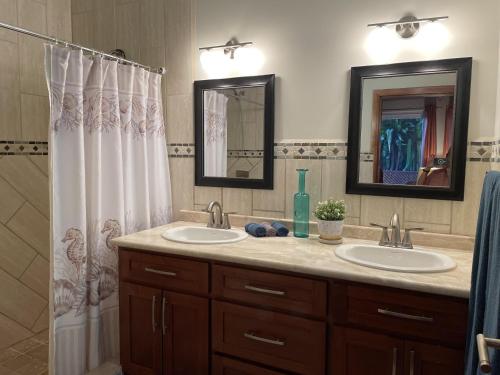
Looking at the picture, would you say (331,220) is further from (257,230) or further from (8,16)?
(8,16)

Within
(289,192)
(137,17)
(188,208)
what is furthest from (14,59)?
(289,192)

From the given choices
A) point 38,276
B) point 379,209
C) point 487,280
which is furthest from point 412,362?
point 38,276

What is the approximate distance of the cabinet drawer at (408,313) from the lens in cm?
132

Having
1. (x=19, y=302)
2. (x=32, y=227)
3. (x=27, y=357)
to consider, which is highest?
(x=32, y=227)

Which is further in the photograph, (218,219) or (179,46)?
(179,46)

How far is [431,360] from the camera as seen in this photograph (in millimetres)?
1356

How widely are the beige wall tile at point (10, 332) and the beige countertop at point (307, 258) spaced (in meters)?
1.20

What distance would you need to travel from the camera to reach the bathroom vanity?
137 cm

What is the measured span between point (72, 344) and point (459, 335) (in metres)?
1.86

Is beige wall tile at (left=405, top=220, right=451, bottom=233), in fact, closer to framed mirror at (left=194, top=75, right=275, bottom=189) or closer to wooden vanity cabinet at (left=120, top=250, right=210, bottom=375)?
framed mirror at (left=194, top=75, right=275, bottom=189)

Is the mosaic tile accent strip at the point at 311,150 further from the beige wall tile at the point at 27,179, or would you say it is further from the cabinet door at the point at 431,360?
the beige wall tile at the point at 27,179

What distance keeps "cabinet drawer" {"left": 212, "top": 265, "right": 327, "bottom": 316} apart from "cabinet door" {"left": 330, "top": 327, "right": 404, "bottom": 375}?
14 centimetres

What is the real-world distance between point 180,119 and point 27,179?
3.71 ft

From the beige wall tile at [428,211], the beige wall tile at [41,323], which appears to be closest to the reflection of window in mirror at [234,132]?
the beige wall tile at [428,211]
